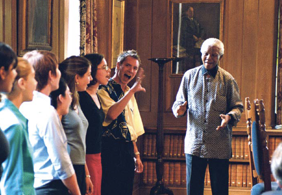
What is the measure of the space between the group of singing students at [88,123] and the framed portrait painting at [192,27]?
4.79 feet

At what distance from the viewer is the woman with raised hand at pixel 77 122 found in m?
2.34

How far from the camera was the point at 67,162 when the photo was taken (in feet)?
6.78

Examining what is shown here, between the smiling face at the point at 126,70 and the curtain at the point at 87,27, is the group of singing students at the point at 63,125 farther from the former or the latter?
the curtain at the point at 87,27

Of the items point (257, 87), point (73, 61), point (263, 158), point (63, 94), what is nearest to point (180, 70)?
point (257, 87)

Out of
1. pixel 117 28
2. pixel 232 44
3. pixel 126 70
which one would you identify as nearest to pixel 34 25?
pixel 126 70

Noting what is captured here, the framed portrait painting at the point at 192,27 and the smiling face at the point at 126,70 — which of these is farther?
the framed portrait painting at the point at 192,27

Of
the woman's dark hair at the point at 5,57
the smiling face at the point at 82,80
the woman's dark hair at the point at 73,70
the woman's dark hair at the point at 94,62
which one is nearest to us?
the woman's dark hair at the point at 5,57

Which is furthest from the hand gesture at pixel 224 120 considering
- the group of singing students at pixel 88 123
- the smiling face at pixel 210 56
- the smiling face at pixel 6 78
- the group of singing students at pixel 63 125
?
the smiling face at pixel 6 78

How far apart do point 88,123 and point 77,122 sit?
37 cm

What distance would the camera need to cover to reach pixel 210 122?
3666mm

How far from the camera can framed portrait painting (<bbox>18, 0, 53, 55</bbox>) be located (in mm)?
2859

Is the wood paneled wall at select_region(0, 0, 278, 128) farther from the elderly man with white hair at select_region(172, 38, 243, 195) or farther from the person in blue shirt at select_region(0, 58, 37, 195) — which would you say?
the person in blue shirt at select_region(0, 58, 37, 195)

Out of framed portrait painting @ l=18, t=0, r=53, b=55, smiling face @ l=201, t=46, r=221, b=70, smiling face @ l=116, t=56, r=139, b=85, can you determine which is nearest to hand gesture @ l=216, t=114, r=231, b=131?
smiling face @ l=201, t=46, r=221, b=70

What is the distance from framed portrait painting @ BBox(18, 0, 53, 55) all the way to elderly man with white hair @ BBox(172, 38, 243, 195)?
1.25 meters
